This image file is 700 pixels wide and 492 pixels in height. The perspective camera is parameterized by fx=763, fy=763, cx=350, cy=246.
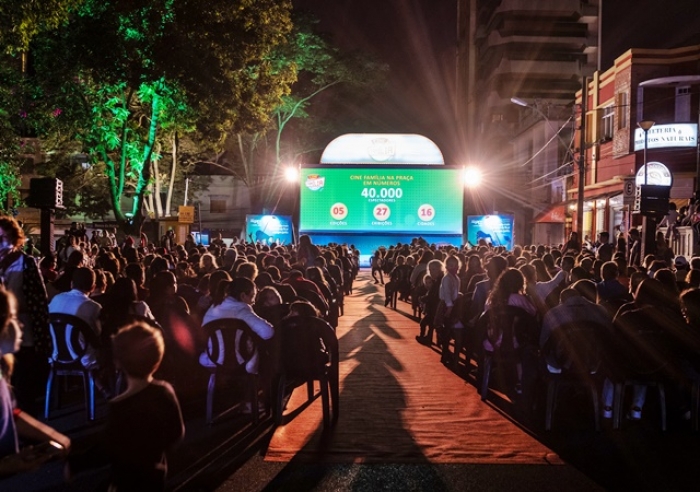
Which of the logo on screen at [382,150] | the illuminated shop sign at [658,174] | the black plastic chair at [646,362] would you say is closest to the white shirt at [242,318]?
the black plastic chair at [646,362]

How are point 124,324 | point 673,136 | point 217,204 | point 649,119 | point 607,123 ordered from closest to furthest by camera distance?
point 124,324, point 673,136, point 649,119, point 607,123, point 217,204

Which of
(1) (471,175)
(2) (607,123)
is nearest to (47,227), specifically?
(1) (471,175)

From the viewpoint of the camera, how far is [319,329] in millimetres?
6809

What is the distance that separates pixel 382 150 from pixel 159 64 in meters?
14.8

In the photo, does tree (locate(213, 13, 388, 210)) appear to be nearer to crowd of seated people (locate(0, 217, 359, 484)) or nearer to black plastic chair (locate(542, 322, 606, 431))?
crowd of seated people (locate(0, 217, 359, 484))

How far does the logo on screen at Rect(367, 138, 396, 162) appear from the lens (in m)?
32.9

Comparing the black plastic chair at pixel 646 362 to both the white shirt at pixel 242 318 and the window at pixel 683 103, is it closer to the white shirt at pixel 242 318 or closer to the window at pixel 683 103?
the white shirt at pixel 242 318

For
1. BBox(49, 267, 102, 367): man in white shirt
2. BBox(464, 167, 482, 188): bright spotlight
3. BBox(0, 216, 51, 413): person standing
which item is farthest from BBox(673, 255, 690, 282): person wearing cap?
BBox(464, 167, 482, 188): bright spotlight

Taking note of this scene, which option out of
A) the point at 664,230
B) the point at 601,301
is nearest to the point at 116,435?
the point at 601,301

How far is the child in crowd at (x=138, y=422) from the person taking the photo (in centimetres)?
324

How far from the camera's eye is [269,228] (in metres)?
30.5

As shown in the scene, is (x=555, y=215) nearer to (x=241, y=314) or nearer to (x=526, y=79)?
(x=526, y=79)

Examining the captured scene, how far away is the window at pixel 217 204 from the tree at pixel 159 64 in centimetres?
2872

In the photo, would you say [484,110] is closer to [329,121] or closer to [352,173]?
[329,121]
